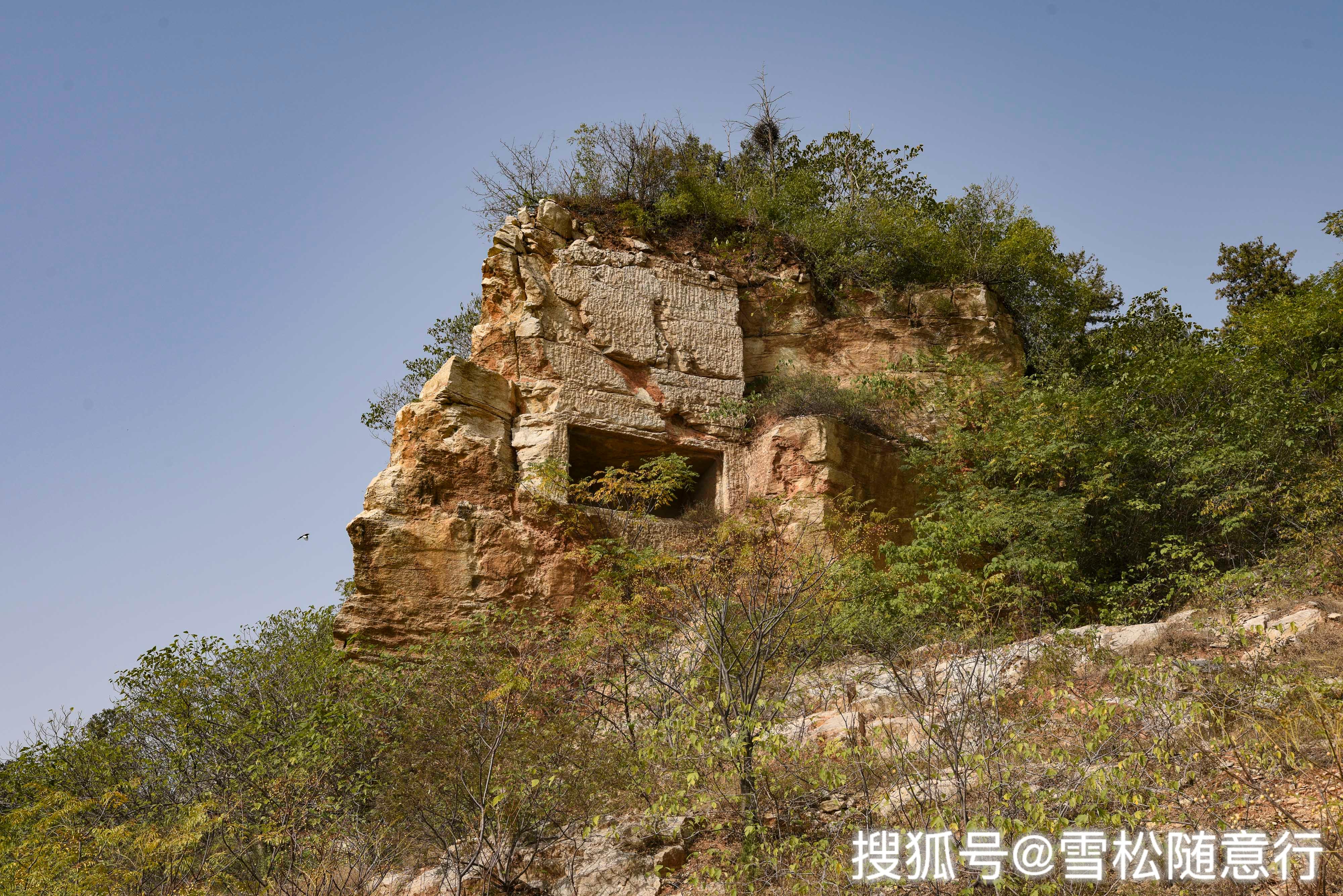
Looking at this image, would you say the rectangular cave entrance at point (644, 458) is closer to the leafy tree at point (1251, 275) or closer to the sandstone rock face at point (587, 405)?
the sandstone rock face at point (587, 405)

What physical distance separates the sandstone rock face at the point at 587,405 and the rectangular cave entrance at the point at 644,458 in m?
0.03

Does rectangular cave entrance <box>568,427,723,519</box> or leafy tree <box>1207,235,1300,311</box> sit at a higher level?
leafy tree <box>1207,235,1300,311</box>

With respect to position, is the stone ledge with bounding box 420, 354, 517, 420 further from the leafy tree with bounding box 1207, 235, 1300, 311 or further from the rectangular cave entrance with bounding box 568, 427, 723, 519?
the leafy tree with bounding box 1207, 235, 1300, 311

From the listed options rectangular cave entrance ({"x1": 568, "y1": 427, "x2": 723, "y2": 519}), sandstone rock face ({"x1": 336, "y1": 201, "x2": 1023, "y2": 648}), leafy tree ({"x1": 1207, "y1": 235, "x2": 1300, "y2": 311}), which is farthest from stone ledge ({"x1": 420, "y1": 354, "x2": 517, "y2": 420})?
leafy tree ({"x1": 1207, "y1": 235, "x2": 1300, "y2": 311})

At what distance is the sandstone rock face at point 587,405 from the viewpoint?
31.7 feet

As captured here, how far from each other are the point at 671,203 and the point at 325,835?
10.00 meters

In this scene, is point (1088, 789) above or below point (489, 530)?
below

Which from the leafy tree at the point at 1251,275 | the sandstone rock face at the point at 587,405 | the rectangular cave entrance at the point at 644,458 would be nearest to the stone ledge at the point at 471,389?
the sandstone rock face at the point at 587,405

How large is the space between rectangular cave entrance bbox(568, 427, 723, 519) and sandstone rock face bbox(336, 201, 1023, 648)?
3 cm

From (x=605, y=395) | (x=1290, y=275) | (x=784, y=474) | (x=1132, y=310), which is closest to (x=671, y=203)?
(x=605, y=395)

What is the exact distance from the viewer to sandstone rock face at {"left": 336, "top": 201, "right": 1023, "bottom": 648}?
9.66 meters

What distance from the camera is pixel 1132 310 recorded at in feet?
54.4

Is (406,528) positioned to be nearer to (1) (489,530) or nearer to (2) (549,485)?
(1) (489,530)

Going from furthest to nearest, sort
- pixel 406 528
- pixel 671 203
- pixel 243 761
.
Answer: pixel 671 203, pixel 406 528, pixel 243 761
